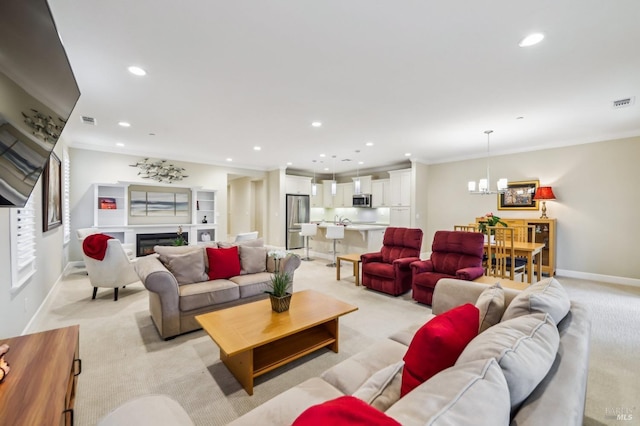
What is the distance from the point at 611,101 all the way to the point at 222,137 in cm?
578

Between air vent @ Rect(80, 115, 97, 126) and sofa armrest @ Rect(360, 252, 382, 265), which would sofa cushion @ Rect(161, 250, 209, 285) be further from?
air vent @ Rect(80, 115, 97, 126)

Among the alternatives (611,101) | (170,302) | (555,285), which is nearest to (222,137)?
(170,302)

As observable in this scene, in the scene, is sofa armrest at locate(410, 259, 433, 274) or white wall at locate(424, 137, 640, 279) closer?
sofa armrest at locate(410, 259, 433, 274)

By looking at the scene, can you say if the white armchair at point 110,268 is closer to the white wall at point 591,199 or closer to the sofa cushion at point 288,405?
the sofa cushion at point 288,405

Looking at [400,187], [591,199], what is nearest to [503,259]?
[591,199]

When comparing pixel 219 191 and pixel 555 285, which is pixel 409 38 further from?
pixel 219 191

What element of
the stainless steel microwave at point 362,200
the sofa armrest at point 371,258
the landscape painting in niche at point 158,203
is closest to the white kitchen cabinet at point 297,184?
the stainless steel microwave at point 362,200

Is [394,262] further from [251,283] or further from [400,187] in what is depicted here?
[400,187]

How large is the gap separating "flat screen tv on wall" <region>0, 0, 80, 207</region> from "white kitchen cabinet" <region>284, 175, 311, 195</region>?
22.4 ft

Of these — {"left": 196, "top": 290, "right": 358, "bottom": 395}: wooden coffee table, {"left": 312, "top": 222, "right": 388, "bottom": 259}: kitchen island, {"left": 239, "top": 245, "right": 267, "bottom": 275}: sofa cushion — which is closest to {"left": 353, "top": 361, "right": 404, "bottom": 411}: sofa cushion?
{"left": 196, "top": 290, "right": 358, "bottom": 395}: wooden coffee table

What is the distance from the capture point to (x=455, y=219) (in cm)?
684

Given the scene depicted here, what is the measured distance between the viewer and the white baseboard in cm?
465

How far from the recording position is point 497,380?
0.76 meters

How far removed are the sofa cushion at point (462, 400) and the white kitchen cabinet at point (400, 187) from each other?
6.78 meters
